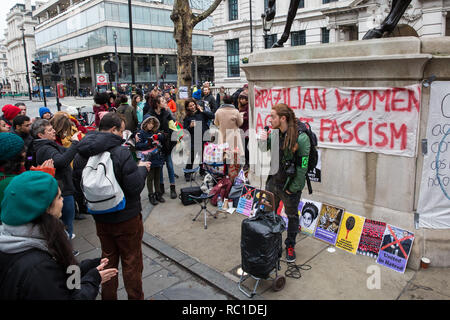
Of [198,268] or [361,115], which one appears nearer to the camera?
[198,268]

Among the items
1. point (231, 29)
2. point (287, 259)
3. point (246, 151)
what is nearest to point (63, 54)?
point (231, 29)

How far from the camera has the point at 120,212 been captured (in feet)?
10.5

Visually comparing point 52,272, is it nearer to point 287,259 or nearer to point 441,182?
point 287,259

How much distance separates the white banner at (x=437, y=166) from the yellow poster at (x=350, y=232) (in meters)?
0.74

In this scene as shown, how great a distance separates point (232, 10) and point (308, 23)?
9.13 m

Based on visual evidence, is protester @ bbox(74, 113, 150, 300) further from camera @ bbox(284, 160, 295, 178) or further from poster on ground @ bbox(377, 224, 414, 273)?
poster on ground @ bbox(377, 224, 414, 273)

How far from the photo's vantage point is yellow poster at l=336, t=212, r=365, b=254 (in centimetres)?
452

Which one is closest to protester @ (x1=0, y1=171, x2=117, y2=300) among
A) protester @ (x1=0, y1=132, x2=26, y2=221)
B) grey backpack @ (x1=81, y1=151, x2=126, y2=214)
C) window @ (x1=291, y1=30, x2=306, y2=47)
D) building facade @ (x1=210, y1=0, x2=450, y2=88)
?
grey backpack @ (x1=81, y1=151, x2=126, y2=214)

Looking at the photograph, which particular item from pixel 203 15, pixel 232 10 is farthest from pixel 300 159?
pixel 232 10

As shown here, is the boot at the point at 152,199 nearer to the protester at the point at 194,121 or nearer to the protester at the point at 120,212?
the protester at the point at 194,121

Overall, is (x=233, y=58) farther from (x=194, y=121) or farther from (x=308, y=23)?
(x=194, y=121)

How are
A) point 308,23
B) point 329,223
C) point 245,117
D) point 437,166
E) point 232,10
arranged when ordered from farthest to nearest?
point 232,10 → point 308,23 → point 245,117 → point 329,223 → point 437,166

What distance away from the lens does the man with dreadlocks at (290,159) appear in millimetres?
3971

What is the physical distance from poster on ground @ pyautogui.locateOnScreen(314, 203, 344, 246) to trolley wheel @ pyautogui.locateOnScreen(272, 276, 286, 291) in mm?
1294
